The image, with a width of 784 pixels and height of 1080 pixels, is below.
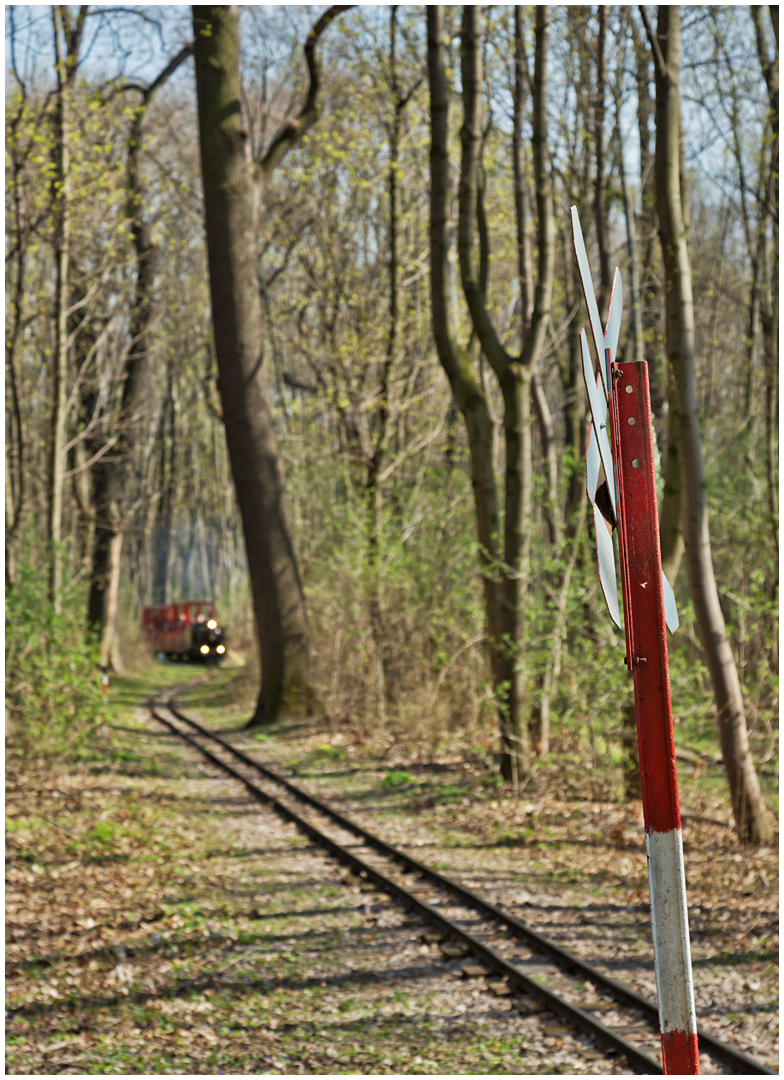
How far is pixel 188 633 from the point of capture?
29766mm

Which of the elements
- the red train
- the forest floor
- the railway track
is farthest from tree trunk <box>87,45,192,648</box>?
the railway track

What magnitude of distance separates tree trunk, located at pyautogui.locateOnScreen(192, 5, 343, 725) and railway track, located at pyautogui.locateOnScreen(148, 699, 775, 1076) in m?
5.80

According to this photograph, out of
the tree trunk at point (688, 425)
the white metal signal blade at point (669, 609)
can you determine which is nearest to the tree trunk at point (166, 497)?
the tree trunk at point (688, 425)

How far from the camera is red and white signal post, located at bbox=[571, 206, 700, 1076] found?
1839 mm

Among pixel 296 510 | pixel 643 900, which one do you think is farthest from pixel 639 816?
pixel 296 510

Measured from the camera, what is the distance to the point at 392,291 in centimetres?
1609

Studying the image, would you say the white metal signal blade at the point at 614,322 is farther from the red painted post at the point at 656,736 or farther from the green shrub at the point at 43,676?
the green shrub at the point at 43,676

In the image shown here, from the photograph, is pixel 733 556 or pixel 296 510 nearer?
pixel 733 556

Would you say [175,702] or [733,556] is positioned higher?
[733,556]

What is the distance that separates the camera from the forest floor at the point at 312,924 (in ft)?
16.4

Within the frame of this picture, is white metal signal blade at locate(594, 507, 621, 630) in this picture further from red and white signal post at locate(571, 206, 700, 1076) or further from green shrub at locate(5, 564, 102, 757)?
green shrub at locate(5, 564, 102, 757)

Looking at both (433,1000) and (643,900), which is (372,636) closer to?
(643,900)

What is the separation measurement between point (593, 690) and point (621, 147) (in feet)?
27.1

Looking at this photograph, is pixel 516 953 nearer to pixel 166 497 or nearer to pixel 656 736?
pixel 656 736
